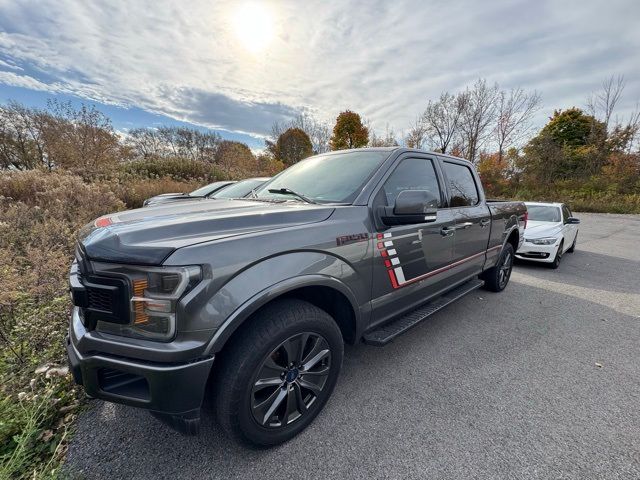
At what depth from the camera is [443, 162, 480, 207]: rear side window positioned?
3400 millimetres

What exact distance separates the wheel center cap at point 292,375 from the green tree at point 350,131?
108ft

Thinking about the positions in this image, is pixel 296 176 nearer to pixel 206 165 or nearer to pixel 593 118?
pixel 206 165

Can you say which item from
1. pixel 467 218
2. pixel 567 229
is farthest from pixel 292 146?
pixel 467 218

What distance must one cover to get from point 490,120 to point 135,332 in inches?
1372

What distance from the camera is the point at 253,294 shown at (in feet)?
5.20

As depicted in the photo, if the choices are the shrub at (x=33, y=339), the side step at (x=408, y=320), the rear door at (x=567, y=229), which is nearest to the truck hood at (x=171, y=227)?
the side step at (x=408, y=320)

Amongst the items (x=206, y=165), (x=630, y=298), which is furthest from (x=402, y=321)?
(x=206, y=165)

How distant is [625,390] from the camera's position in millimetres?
2527

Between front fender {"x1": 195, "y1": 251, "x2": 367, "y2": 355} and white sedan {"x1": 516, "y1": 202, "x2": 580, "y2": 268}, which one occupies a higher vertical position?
front fender {"x1": 195, "y1": 251, "x2": 367, "y2": 355}

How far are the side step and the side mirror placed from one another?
890 mm

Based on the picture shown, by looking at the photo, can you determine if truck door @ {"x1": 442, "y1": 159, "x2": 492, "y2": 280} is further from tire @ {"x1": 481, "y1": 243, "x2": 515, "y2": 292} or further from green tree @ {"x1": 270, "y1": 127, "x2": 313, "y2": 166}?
green tree @ {"x1": 270, "y1": 127, "x2": 313, "y2": 166}

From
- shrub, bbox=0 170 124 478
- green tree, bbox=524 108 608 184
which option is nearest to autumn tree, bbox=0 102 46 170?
shrub, bbox=0 170 124 478

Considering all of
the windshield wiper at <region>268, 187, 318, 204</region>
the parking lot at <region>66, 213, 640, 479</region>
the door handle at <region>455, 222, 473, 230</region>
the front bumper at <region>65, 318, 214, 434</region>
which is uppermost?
the windshield wiper at <region>268, 187, 318, 204</region>

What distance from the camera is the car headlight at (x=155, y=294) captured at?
1.41m
